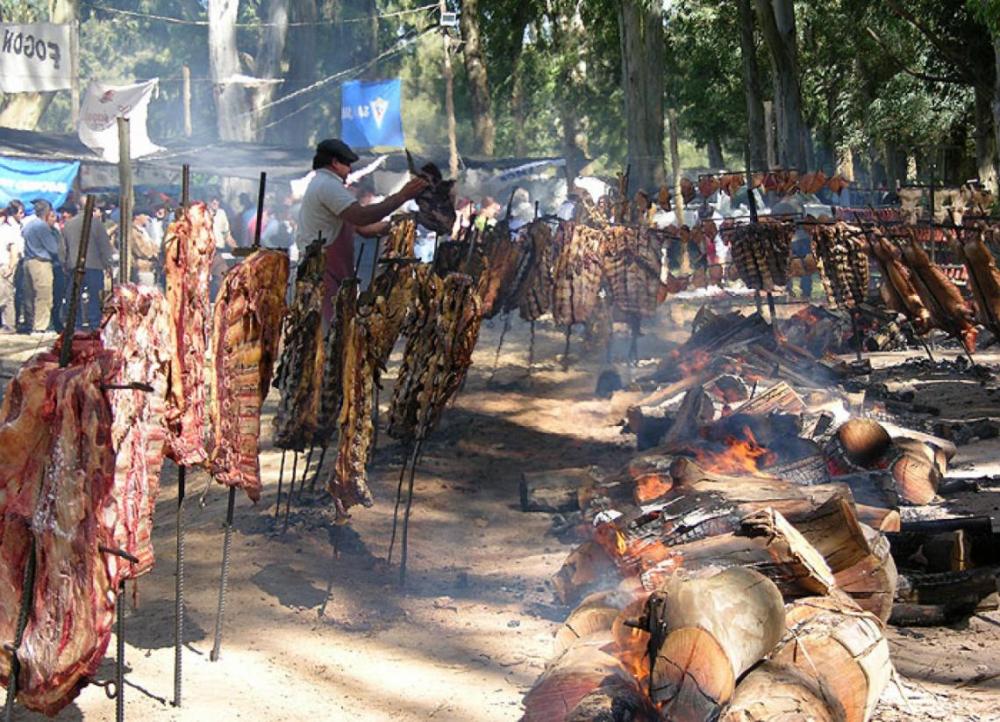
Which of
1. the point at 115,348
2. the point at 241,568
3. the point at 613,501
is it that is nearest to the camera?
the point at 115,348

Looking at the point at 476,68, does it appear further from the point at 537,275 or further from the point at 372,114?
the point at 537,275

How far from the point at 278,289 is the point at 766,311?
664 inches

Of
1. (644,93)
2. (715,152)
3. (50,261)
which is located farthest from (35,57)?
(715,152)

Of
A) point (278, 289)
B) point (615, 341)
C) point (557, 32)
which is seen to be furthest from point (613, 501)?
point (557, 32)

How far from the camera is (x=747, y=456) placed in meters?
8.90

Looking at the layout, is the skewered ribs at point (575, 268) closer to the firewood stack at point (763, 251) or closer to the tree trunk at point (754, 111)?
the firewood stack at point (763, 251)

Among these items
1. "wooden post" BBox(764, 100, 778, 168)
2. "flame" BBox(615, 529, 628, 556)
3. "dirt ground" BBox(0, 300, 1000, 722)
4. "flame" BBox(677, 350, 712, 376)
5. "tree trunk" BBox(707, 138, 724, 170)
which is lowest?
"dirt ground" BBox(0, 300, 1000, 722)

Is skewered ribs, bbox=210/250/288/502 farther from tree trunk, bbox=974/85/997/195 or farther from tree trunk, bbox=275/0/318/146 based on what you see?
tree trunk, bbox=275/0/318/146

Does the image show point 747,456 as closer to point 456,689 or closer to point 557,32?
point 456,689

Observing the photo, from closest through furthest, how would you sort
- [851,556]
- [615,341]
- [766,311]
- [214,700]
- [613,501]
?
[214,700] < [851,556] < [613,501] < [615,341] < [766,311]

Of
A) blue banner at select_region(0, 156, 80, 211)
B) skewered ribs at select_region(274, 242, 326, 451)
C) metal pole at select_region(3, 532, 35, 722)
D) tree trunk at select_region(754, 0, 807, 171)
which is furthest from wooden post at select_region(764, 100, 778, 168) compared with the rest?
metal pole at select_region(3, 532, 35, 722)

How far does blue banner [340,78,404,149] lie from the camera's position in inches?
1224

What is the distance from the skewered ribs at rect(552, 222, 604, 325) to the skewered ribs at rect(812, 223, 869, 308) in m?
2.60

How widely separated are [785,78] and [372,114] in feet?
40.5
